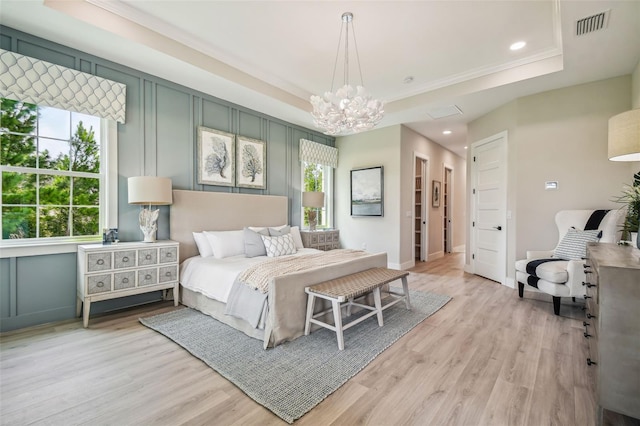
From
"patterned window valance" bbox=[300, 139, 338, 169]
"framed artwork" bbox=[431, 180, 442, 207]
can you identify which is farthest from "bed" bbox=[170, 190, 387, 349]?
"framed artwork" bbox=[431, 180, 442, 207]

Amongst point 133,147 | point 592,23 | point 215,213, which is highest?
point 592,23

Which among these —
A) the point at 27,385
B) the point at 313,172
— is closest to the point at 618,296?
the point at 27,385

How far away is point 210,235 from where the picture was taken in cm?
370

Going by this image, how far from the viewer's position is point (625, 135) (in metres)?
2.03

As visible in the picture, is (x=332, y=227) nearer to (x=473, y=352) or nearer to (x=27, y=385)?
(x=473, y=352)

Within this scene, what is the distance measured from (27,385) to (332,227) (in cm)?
511

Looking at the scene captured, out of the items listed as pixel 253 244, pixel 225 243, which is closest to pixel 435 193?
pixel 253 244

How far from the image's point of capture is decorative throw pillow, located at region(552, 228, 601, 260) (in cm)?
322

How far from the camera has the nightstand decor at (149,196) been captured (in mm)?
3150

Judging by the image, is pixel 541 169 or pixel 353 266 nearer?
pixel 353 266

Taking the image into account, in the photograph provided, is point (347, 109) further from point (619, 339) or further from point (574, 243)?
point (574, 243)

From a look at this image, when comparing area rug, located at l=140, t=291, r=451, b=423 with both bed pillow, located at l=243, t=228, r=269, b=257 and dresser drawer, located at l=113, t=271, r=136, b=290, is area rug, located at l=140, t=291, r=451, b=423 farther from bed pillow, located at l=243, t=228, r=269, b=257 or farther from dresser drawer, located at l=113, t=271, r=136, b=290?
bed pillow, located at l=243, t=228, r=269, b=257

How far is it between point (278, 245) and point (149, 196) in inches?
63.1

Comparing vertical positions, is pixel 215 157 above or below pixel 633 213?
above
